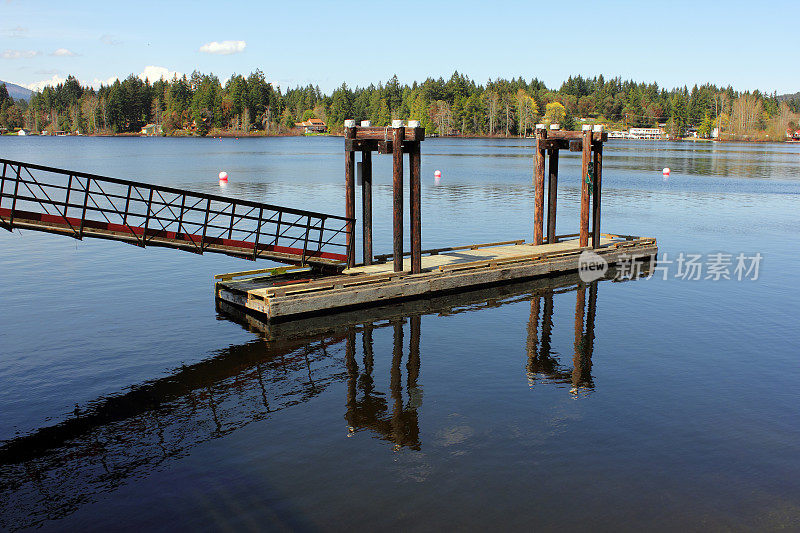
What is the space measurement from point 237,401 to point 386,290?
8.39 meters

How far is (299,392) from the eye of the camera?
→ 16.2 meters

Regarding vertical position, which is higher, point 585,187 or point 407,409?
point 585,187

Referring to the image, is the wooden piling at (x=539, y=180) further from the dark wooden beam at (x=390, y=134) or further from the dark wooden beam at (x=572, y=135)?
the dark wooden beam at (x=390, y=134)

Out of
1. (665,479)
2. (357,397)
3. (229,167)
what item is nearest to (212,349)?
(357,397)

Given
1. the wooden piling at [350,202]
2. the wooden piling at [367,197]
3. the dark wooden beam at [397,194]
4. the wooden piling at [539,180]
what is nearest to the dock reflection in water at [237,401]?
the dark wooden beam at [397,194]

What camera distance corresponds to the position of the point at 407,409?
15.2m

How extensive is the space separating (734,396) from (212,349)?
13554mm

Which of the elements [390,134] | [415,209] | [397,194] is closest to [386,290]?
[415,209]

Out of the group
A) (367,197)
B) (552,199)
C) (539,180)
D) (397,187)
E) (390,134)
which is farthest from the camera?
(552,199)

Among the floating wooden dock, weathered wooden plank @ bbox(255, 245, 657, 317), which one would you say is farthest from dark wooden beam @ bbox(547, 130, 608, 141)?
weathered wooden plank @ bbox(255, 245, 657, 317)

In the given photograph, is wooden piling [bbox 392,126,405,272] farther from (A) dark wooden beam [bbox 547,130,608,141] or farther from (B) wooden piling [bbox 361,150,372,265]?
(A) dark wooden beam [bbox 547,130,608,141]

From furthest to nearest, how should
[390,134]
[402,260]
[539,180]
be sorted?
1. [539,180]
2. [402,260]
3. [390,134]

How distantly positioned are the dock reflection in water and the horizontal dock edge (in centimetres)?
44

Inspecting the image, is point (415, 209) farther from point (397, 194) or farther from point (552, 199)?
point (552, 199)
